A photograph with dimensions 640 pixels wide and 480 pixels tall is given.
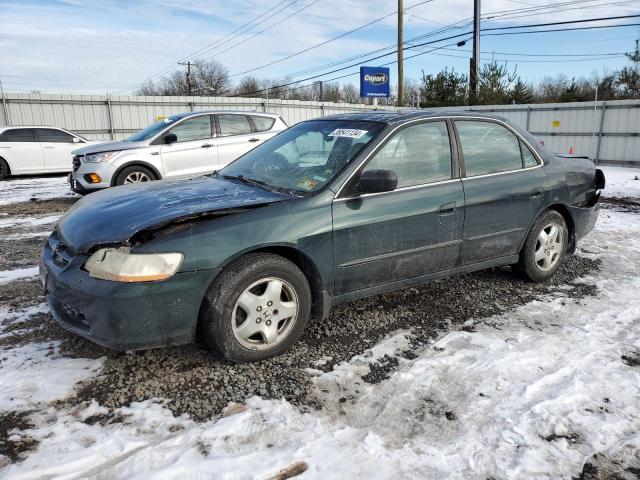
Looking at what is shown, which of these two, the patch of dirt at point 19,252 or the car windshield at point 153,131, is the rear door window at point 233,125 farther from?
the patch of dirt at point 19,252

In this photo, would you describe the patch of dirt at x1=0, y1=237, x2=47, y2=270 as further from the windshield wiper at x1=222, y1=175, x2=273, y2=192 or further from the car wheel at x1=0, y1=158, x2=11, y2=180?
the car wheel at x1=0, y1=158, x2=11, y2=180

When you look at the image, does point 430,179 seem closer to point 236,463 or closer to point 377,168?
point 377,168

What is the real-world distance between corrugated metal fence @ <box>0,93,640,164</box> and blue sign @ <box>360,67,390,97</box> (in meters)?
6.97

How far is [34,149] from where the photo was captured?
13789 mm

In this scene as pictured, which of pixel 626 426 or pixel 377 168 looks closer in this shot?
pixel 626 426

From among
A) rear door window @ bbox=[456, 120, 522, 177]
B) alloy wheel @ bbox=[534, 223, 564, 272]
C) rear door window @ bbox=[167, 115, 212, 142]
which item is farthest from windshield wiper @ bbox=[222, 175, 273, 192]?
rear door window @ bbox=[167, 115, 212, 142]

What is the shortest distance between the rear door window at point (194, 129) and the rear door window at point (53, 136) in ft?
A: 21.7

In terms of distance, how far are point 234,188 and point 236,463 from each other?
2055 mm

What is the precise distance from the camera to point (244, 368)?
318 centimetres

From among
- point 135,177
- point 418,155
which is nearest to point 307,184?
point 418,155

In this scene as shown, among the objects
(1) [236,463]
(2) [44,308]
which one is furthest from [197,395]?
(2) [44,308]

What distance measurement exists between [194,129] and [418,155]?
6.64 metres

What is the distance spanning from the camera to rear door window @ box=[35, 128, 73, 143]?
1394 centimetres

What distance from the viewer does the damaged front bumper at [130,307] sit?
281 cm
